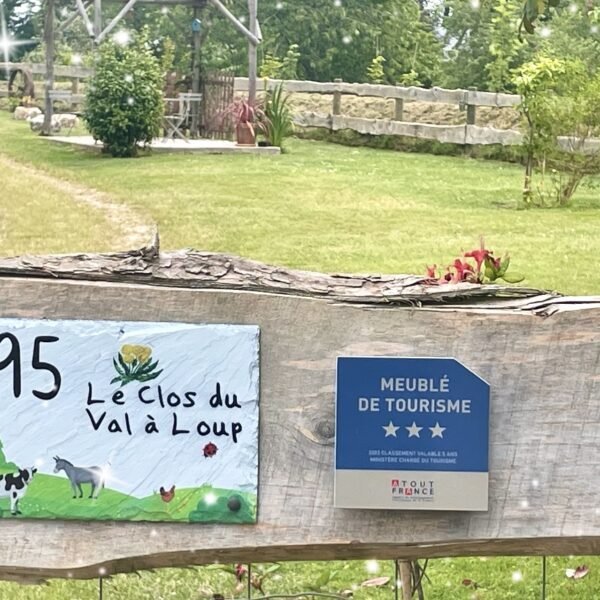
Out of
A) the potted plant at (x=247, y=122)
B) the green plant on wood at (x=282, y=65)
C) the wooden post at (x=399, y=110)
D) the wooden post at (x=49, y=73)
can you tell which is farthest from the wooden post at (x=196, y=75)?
the green plant on wood at (x=282, y=65)

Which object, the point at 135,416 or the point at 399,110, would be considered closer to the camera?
the point at 135,416

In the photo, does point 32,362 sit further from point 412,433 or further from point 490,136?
point 490,136

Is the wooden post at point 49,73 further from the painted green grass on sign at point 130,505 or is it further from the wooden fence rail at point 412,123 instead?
the painted green grass on sign at point 130,505

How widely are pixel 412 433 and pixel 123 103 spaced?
1000cm

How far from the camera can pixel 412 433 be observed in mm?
1073

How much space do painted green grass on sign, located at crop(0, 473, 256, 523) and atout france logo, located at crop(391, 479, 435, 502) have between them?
Answer: 13 centimetres

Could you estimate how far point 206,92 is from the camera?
557 inches

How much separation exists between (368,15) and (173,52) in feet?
12.2

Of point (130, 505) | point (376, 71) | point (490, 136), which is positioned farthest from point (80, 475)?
point (376, 71)

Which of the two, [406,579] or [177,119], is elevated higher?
[406,579]

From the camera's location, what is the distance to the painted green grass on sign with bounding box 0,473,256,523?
1112mm

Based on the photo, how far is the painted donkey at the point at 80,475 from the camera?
44.0 inches

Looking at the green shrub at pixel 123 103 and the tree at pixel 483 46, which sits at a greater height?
the tree at pixel 483 46

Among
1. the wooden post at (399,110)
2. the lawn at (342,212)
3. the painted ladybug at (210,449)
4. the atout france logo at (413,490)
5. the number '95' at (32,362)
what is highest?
the number '95' at (32,362)
